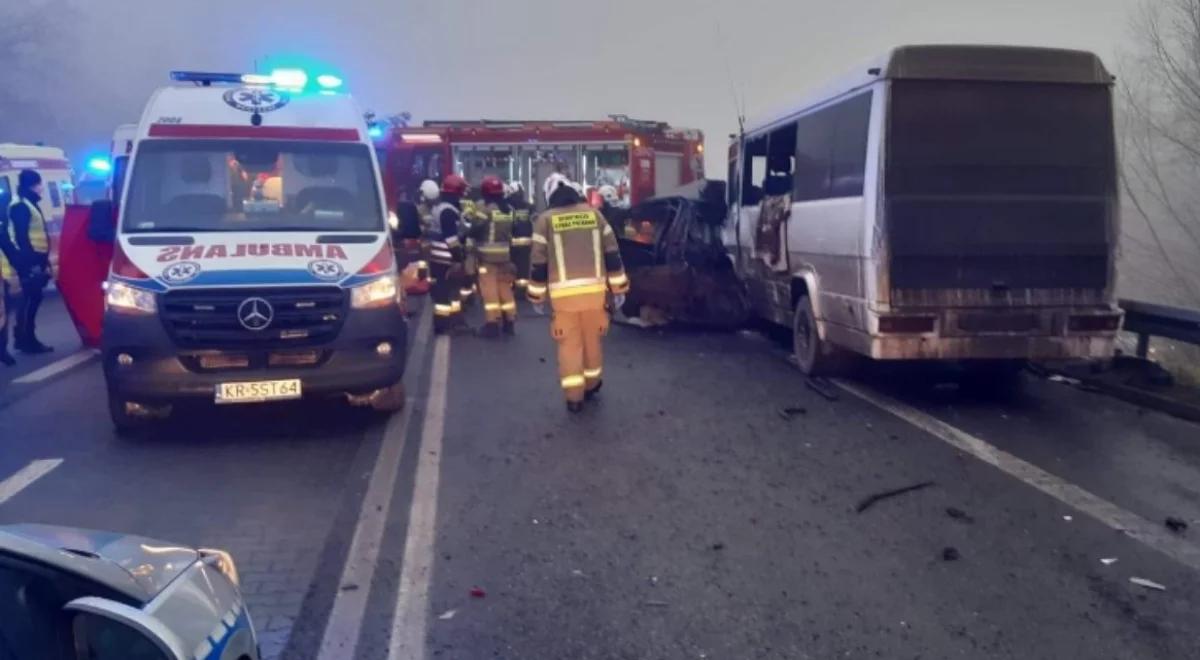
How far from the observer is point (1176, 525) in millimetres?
6109

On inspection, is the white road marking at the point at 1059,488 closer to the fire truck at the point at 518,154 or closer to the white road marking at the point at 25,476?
the white road marking at the point at 25,476

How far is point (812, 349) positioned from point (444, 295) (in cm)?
496

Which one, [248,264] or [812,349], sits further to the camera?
[812,349]

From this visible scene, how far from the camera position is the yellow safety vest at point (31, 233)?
12734mm

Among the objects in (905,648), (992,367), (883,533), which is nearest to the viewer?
(905,648)

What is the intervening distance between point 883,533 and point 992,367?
4.49 meters

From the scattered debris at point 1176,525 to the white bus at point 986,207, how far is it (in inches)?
108

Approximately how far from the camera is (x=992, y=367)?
10.0 m

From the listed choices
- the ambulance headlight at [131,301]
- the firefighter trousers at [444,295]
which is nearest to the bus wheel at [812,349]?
the firefighter trousers at [444,295]

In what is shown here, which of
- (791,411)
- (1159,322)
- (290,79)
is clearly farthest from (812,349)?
(290,79)

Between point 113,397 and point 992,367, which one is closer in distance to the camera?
point 113,397

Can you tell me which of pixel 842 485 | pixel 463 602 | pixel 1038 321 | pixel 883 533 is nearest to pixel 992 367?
pixel 1038 321

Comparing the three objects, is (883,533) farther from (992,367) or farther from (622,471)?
(992,367)

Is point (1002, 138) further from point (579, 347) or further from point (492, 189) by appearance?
point (492, 189)
